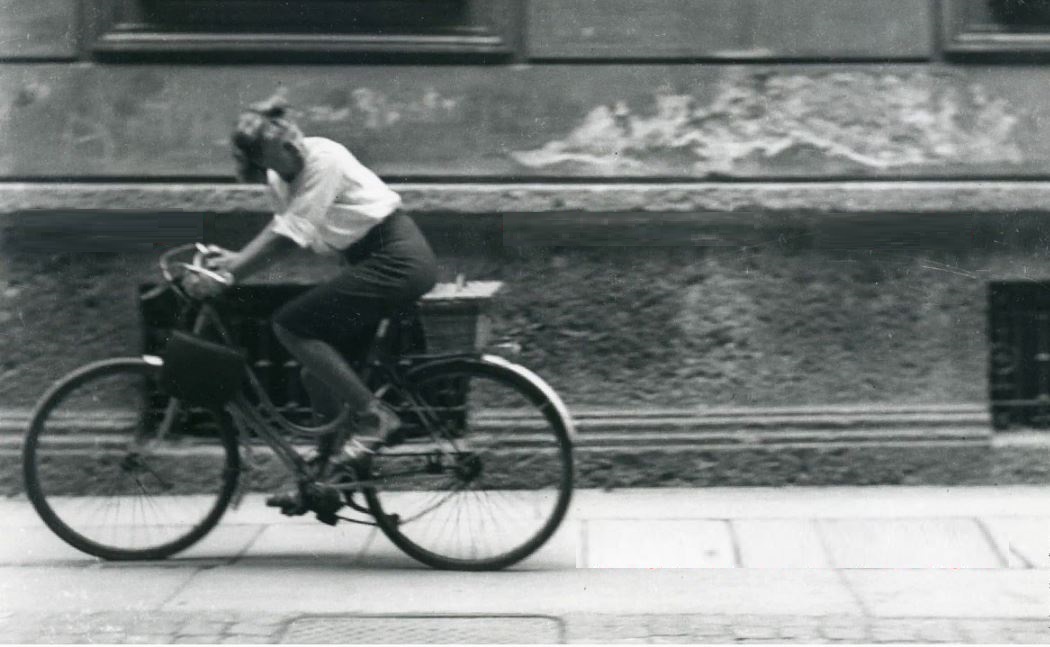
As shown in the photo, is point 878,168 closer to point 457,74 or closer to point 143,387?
point 457,74

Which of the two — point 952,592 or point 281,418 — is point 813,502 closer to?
point 952,592

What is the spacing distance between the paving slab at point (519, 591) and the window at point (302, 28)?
100 inches

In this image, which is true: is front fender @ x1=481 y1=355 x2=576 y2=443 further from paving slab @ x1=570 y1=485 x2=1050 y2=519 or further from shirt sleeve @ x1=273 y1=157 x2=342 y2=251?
paving slab @ x1=570 y1=485 x2=1050 y2=519

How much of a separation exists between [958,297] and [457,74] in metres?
2.54

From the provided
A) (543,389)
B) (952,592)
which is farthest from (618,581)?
(952,592)

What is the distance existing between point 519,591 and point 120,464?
1.63m

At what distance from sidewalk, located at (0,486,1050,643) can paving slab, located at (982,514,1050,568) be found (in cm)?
1

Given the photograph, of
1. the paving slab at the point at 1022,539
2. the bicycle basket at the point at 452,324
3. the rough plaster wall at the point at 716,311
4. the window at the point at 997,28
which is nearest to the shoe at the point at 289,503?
the bicycle basket at the point at 452,324

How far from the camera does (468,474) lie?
5.58m

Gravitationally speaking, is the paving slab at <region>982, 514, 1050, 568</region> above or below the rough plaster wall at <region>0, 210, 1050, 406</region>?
below

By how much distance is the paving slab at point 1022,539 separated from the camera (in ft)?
18.4

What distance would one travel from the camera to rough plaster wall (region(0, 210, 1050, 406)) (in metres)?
7.04

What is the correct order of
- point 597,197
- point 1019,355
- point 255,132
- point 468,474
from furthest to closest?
point 1019,355 → point 597,197 → point 468,474 → point 255,132

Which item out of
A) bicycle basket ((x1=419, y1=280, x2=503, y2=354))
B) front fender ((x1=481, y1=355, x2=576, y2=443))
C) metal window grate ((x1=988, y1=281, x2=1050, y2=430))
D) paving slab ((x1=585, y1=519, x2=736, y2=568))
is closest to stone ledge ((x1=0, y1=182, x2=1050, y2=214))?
metal window grate ((x1=988, y1=281, x2=1050, y2=430))
